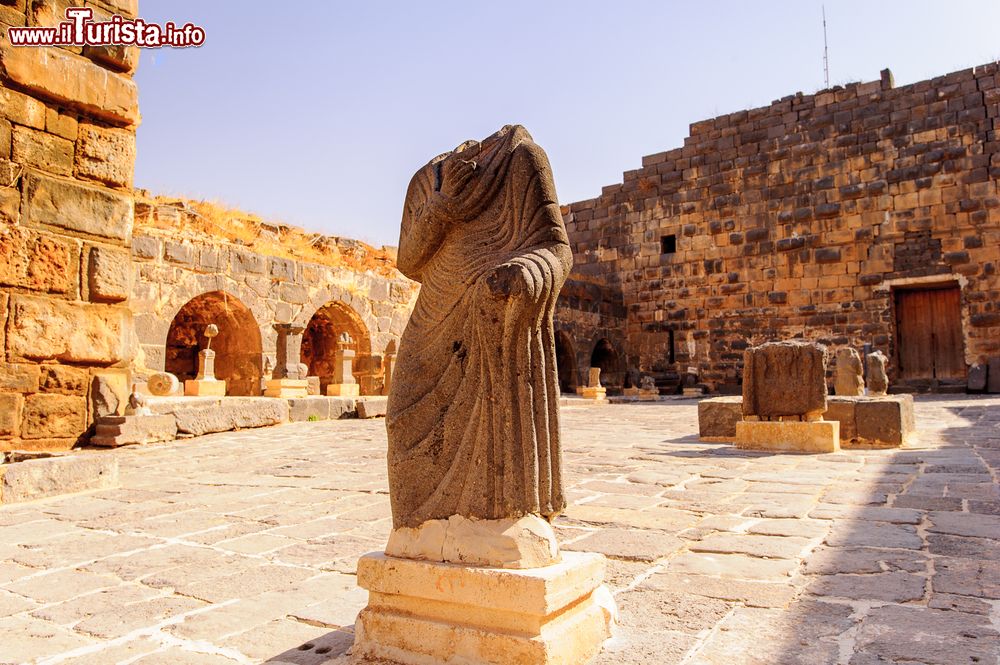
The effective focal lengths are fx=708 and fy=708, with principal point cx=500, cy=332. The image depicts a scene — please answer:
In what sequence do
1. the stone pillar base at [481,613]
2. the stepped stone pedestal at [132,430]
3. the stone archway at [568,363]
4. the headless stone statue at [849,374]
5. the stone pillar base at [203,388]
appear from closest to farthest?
the stone pillar base at [481,613] → the stepped stone pedestal at [132,430] → the headless stone statue at [849,374] → the stone pillar base at [203,388] → the stone archway at [568,363]

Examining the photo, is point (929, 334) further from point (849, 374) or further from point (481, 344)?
point (481, 344)

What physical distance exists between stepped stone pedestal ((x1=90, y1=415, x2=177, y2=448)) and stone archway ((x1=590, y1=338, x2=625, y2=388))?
13047 millimetres

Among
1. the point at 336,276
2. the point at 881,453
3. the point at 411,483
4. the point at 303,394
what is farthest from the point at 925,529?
the point at 336,276

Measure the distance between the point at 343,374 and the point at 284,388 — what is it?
4.03 feet

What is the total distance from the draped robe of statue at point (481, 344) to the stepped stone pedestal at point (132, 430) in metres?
5.54

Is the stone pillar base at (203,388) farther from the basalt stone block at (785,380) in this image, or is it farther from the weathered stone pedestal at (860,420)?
the basalt stone block at (785,380)

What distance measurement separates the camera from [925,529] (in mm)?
3709

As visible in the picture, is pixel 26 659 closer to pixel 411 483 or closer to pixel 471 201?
pixel 411 483

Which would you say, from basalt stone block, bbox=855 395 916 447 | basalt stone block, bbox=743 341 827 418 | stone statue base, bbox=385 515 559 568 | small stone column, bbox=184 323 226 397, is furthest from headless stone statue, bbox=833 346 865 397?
small stone column, bbox=184 323 226 397

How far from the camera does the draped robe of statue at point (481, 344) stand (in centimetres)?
223

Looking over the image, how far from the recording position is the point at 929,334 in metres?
16.7

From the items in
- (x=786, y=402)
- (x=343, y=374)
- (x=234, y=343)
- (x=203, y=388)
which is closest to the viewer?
(x=786, y=402)

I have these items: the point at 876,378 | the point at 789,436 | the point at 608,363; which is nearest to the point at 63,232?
the point at 789,436

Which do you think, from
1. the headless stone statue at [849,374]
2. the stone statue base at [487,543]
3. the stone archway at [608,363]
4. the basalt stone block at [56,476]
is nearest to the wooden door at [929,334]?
the stone archway at [608,363]
